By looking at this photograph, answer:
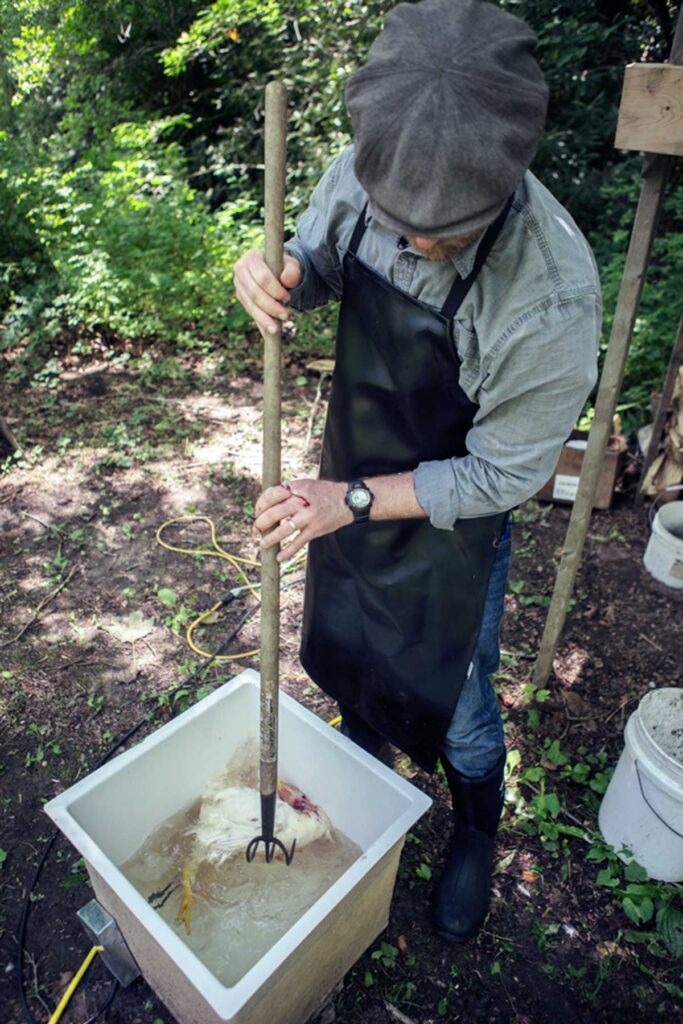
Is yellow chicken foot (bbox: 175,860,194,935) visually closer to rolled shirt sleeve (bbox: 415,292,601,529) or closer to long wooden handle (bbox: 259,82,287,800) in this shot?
long wooden handle (bbox: 259,82,287,800)

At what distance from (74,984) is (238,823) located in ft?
1.95

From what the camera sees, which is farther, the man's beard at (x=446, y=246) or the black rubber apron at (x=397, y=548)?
the black rubber apron at (x=397, y=548)

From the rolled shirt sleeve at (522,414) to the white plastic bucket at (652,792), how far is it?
1061mm

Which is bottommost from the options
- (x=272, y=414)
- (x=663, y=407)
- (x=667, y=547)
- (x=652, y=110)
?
(x=667, y=547)

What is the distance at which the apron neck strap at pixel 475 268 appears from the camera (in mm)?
1275

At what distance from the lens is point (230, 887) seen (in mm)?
1896

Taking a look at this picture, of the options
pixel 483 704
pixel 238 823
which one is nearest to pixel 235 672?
pixel 238 823

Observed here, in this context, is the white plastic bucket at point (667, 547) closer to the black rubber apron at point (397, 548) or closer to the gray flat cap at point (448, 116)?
the black rubber apron at point (397, 548)

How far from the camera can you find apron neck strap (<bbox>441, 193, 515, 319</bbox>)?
1275 mm

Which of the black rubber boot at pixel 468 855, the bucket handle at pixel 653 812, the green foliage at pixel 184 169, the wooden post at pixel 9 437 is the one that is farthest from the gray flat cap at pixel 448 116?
the green foliage at pixel 184 169

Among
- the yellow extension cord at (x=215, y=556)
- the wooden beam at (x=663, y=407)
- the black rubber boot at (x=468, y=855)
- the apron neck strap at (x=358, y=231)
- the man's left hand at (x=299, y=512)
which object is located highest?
the apron neck strap at (x=358, y=231)

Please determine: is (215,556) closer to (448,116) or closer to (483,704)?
(483,704)

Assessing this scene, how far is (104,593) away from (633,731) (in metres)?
2.25

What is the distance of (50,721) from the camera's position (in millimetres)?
2574
